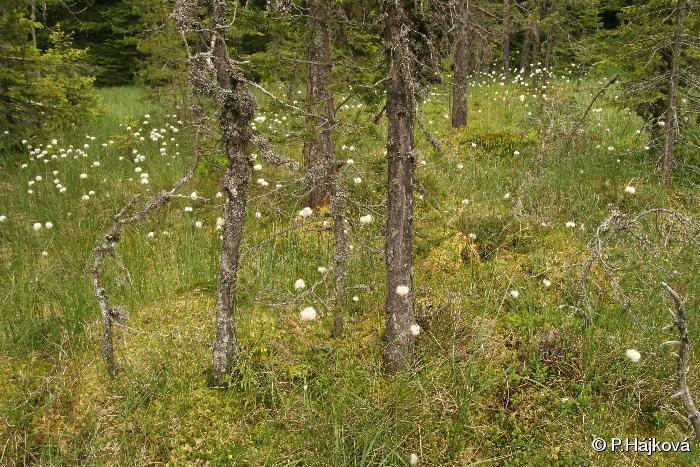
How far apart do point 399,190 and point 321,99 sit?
38.7 inches

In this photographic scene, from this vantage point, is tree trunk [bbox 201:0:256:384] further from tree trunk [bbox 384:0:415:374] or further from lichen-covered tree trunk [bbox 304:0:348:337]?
tree trunk [bbox 384:0:415:374]

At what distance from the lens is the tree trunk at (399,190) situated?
10.5 feet

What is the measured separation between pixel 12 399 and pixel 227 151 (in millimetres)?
2324

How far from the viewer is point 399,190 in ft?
11.3

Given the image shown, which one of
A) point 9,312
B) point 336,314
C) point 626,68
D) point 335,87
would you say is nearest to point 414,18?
point 335,87

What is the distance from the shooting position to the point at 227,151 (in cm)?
333

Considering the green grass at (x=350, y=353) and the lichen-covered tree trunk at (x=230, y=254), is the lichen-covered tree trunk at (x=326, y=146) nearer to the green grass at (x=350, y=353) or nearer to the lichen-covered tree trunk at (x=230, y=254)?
the green grass at (x=350, y=353)

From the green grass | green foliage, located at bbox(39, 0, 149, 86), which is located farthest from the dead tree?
green foliage, located at bbox(39, 0, 149, 86)

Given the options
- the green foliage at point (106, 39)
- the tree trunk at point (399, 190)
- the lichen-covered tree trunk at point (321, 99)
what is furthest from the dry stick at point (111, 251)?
the green foliage at point (106, 39)

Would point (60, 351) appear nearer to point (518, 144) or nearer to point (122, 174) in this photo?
point (122, 174)

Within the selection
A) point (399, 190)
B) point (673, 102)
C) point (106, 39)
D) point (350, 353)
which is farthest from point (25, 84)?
point (106, 39)

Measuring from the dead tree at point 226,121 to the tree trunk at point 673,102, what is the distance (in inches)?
229

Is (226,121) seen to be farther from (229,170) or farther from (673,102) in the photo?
(673,102)

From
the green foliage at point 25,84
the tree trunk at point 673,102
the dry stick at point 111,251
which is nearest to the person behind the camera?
the dry stick at point 111,251
